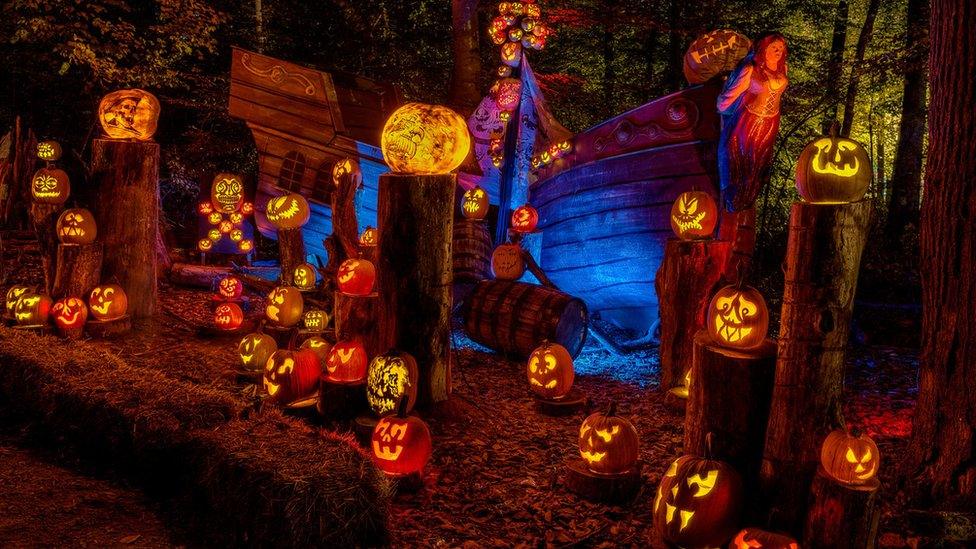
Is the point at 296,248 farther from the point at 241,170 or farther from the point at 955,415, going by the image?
the point at 241,170

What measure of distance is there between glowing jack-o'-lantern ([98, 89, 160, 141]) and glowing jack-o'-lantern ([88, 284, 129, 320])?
1.67 meters

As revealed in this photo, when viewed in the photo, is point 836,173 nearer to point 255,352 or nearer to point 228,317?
point 255,352

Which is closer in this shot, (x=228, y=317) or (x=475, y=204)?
(x=228, y=317)

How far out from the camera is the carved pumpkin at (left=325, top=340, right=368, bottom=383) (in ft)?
15.6

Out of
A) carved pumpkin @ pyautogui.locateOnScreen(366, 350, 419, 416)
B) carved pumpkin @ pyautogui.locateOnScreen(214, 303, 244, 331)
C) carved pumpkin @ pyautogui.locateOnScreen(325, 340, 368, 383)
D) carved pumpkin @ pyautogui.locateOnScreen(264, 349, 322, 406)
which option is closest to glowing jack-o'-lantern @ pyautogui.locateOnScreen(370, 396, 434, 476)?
carved pumpkin @ pyautogui.locateOnScreen(366, 350, 419, 416)

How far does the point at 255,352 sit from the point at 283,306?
32.9 inches

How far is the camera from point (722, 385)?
11.1 ft

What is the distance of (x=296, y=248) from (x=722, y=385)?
18.2ft

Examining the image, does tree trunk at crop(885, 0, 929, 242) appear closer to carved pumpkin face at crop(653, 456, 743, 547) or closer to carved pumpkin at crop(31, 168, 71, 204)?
carved pumpkin face at crop(653, 456, 743, 547)

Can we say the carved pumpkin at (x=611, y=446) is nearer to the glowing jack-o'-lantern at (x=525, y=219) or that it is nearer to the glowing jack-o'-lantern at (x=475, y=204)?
the glowing jack-o'-lantern at (x=525, y=219)

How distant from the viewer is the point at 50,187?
22.9 feet

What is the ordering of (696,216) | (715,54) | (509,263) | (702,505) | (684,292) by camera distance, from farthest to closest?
(509,263) < (715,54) < (696,216) < (684,292) < (702,505)

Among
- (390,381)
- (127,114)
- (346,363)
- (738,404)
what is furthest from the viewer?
(127,114)

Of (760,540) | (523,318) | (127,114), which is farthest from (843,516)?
(127,114)
